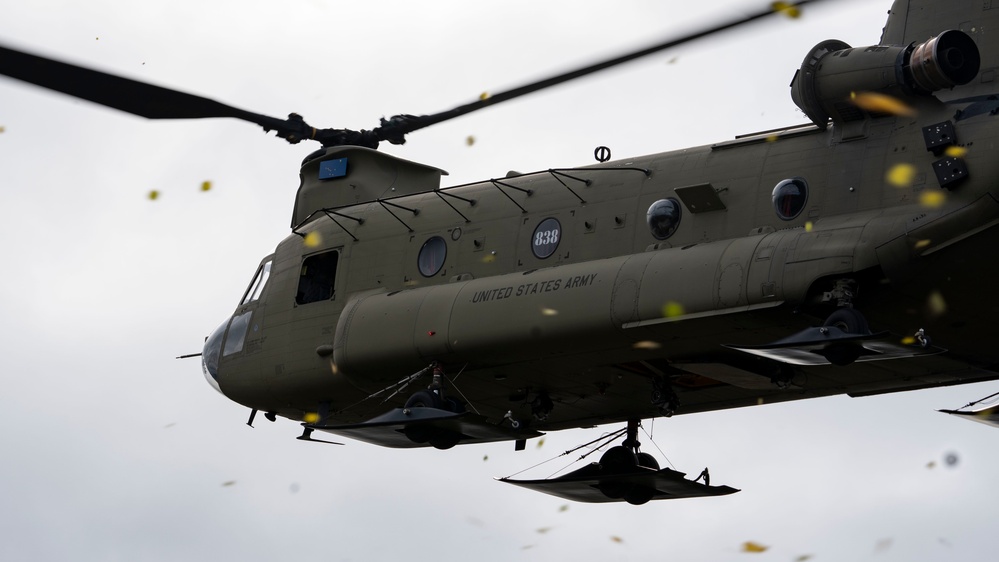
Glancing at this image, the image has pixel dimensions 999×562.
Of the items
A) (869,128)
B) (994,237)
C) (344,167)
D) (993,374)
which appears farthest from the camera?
(344,167)

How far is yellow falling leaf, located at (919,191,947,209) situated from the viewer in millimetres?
21812

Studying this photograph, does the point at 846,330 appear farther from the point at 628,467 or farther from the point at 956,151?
the point at 628,467

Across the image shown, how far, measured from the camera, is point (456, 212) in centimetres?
2727

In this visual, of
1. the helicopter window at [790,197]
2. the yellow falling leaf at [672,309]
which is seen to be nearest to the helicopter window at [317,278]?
the yellow falling leaf at [672,309]

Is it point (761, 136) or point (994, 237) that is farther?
point (761, 136)

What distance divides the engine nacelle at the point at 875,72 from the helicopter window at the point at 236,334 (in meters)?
10.7

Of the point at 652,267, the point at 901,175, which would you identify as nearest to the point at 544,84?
the point at 652,267

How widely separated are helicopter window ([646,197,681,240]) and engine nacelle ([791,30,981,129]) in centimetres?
223

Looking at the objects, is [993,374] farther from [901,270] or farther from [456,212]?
[456,212]

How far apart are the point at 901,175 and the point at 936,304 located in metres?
1.73

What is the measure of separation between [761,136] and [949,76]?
3113 millimetres

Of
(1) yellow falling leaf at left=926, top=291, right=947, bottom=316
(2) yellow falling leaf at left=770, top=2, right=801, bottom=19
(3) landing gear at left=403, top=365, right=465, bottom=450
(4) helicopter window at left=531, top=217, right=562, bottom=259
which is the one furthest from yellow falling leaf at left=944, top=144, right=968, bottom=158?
(3) landing gear at left=403, top=365, right=465, bottom=450

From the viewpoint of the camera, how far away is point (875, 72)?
22.8m

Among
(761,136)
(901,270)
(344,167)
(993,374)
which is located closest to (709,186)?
(761,136)
